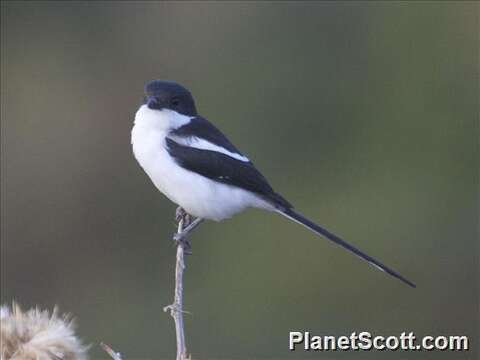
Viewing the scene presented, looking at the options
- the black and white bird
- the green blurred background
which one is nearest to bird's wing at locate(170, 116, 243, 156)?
the black and white bird

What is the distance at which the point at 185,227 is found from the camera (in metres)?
3.73

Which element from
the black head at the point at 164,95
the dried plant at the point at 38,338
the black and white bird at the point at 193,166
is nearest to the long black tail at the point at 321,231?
the black and white bird at the point at 193,166

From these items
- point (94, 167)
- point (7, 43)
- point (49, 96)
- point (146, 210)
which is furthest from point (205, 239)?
point (7, 43)

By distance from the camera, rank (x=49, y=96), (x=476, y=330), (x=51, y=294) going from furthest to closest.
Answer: (x=49, y=96) < (x=51, y=294) < (x=476, y=330)

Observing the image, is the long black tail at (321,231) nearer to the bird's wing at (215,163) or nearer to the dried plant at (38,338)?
the bird's wing at (215,163)

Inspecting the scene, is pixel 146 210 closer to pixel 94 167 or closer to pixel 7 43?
pixel 94 167

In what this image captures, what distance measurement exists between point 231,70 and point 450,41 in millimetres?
1442

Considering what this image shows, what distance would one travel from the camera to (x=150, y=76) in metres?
6.32

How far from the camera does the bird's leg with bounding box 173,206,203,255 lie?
3.51 metres

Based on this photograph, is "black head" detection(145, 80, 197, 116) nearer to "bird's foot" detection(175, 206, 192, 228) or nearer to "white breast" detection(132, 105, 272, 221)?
"white breast" detection(132, 105, 272, 221)

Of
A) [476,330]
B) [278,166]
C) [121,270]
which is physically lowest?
[476,330]

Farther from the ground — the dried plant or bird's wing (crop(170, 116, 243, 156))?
bird's wing (crop(170, 116, 243, 156))

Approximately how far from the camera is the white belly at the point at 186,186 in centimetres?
357

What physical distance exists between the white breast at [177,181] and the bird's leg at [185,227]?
2.4 inches
